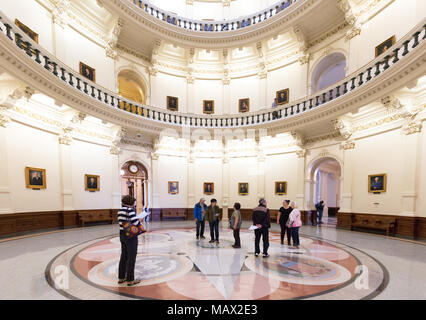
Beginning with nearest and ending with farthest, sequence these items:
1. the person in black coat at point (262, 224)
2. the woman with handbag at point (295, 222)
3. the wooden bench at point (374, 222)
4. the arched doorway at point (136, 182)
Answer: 1. the person in black coat at point (262, 224)
2. the woman with handbag at point (295, 222)
3. the wooden bench at point (374, 222)
4. the arched doorway at point (136, 182)

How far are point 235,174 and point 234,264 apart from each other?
10.3 metres

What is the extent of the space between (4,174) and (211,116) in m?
10.5

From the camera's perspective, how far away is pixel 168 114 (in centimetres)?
1355

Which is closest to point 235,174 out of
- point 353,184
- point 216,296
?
point 353,184

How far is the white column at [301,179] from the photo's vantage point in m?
12.5

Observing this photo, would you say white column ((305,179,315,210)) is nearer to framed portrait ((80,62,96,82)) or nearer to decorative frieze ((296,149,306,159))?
decorative frieze ((296,149,306,159))

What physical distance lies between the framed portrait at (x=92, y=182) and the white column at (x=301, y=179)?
1142cm

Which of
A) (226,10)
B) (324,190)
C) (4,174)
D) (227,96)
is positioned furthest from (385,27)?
(4,174)

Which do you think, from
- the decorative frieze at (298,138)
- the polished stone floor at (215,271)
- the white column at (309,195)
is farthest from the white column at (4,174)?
the white column at (309,195)

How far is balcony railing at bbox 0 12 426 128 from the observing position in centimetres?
710

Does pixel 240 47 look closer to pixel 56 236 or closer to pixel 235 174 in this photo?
pixel 235 174

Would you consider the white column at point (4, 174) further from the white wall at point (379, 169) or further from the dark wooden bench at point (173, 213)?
the white wall at point (379, 169)

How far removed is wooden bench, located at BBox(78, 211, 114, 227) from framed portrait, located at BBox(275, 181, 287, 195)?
1005cm

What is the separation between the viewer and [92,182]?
11.1 metres
